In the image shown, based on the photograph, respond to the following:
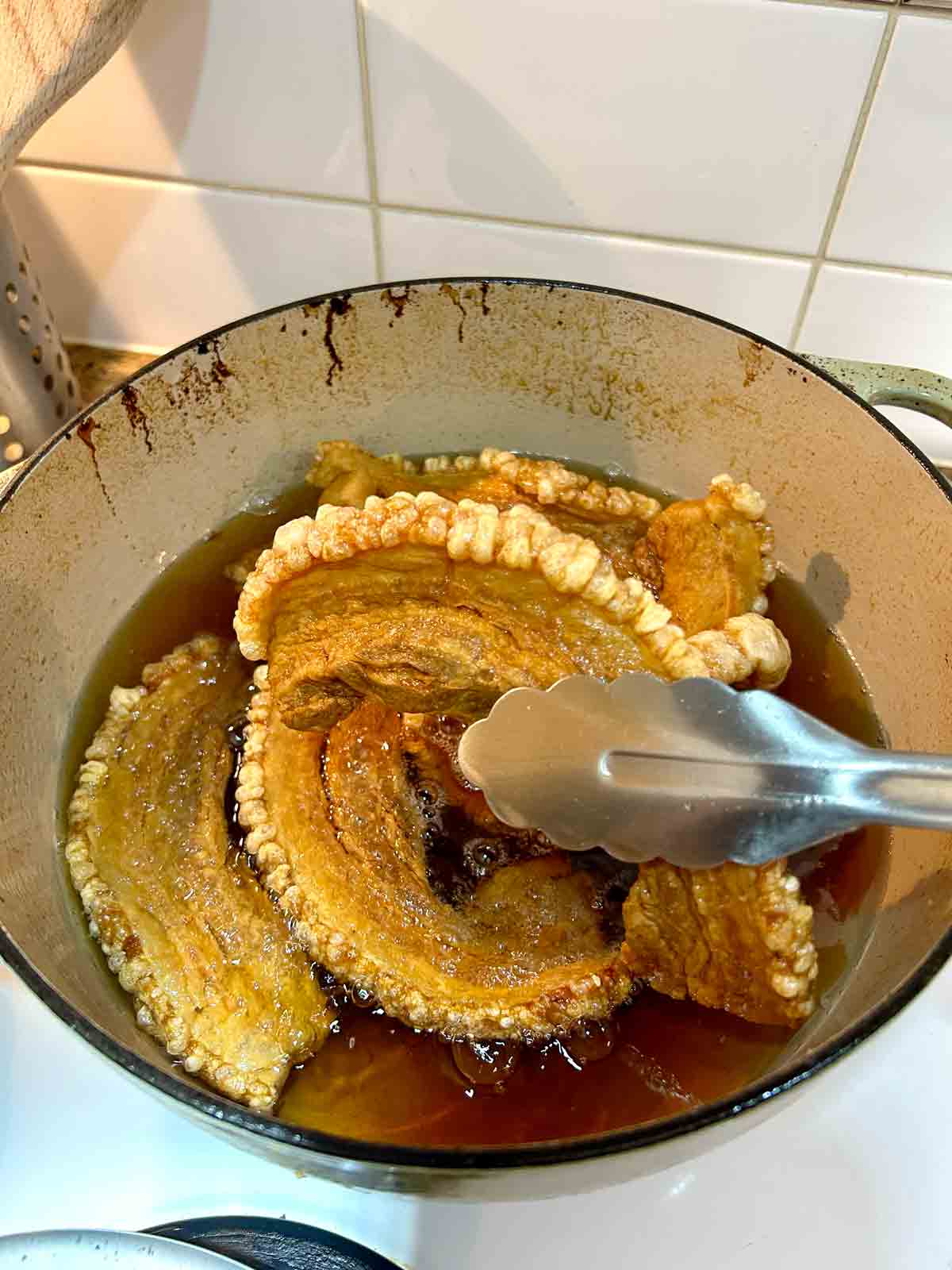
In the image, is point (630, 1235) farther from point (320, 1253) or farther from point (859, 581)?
point (859, 581)

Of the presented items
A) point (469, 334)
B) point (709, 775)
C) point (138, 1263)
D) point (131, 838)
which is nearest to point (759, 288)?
point (469, 334)

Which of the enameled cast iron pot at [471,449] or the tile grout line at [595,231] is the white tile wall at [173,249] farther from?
the enameled cast iron pot at [471,449]

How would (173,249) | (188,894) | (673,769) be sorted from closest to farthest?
1. (673,769)
2. (188,894)
3. (173,249)

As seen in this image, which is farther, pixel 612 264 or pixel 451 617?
pixel 612 264

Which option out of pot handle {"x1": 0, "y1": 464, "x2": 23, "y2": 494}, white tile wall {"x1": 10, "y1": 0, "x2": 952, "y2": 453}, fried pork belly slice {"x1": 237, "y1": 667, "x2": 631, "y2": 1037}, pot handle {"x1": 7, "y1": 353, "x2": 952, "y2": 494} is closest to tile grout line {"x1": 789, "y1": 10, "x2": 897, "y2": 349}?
white tile wall {"x1": 10, "y1": 0, "x2": 952, "y2": 453}

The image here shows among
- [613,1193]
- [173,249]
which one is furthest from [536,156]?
[613,1193]

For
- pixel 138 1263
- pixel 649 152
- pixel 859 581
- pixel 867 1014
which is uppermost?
pixel 649 152

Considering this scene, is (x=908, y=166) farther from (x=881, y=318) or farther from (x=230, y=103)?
(x=230, y=103)
